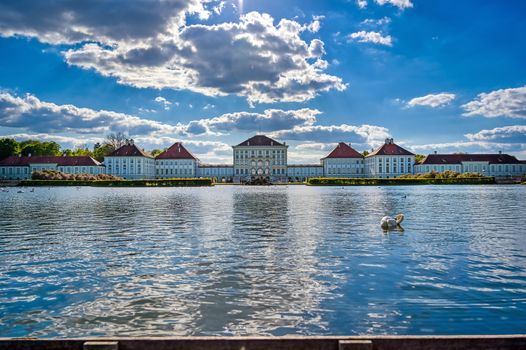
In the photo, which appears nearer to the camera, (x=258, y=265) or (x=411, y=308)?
(x=411, y=308)

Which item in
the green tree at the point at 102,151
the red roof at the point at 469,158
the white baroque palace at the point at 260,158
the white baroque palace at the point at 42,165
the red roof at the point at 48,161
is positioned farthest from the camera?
the green tree at the point at 102,151

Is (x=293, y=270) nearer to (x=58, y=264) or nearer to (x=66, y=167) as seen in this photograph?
(x=58, y=264)

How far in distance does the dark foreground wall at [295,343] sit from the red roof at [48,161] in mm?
127876

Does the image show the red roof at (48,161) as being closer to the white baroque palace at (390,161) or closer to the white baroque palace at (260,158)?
the white baroque palace at (260,158)

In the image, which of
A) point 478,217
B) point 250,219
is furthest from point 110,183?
point 478,217

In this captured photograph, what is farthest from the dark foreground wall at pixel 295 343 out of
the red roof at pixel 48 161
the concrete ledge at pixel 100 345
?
the red roof at pixel 48 161

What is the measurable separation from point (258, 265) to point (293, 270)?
36.3 inches

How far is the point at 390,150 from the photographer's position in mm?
126062

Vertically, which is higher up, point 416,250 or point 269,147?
point 269,147

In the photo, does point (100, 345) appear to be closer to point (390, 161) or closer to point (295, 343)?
point (295, 343)

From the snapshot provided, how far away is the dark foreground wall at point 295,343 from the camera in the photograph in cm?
412

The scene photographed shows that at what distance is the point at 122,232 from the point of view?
1675 cm

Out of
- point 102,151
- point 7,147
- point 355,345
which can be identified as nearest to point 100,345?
point 355,345

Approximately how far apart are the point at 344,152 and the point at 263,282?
125 metres
